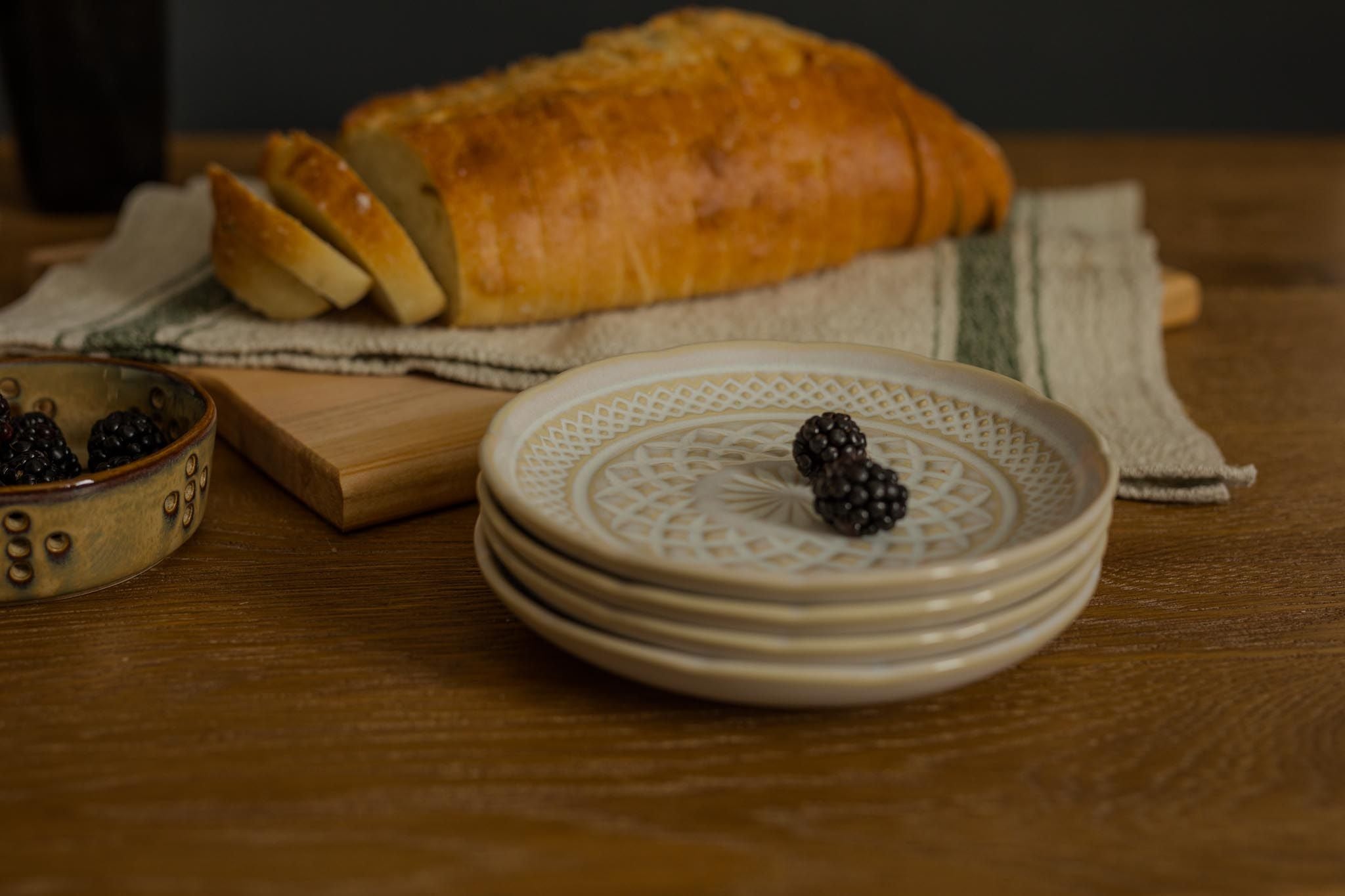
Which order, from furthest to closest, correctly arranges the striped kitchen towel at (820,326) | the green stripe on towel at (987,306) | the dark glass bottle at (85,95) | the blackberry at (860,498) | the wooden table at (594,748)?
the dark glass bottle at (85,95) → the green stripe on towel at (987,306) → the striped kitchen towel at (820,326) → the blackberry at (860,498) → the wooden table at (594,748)

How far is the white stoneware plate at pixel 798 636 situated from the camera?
0.73 metres

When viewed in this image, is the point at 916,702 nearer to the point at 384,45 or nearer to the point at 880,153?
the point at 880,153

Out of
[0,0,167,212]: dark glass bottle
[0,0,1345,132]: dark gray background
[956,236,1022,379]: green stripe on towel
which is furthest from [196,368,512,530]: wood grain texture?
[0,0,1345,132]: dark gray background

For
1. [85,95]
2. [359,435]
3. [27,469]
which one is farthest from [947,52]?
[27,469]

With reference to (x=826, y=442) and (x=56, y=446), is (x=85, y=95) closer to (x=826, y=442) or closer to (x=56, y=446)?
(x=56, y=446)

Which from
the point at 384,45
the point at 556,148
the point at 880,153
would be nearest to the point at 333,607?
the point at 556,148

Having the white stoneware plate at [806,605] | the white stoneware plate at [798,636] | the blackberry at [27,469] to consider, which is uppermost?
the white stoneware plate at [806,605]

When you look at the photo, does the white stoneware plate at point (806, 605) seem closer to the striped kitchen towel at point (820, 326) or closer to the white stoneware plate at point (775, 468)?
the white stoneware plate at point (775, 468)

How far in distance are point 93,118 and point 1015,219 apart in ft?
4.42

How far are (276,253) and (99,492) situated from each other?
0.49 meters

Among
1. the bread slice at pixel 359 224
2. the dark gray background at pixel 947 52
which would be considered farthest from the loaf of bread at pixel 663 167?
the dark gray background at pixel 947 52

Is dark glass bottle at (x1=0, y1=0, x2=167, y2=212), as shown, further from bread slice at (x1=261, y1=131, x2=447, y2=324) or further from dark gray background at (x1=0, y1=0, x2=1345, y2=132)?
dark gray background at (x1=0, y1=0, x2=1345, y2=132)

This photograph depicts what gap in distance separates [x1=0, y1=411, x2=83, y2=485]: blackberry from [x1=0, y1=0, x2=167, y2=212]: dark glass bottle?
1012 millimetres

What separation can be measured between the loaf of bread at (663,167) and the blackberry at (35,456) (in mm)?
471
